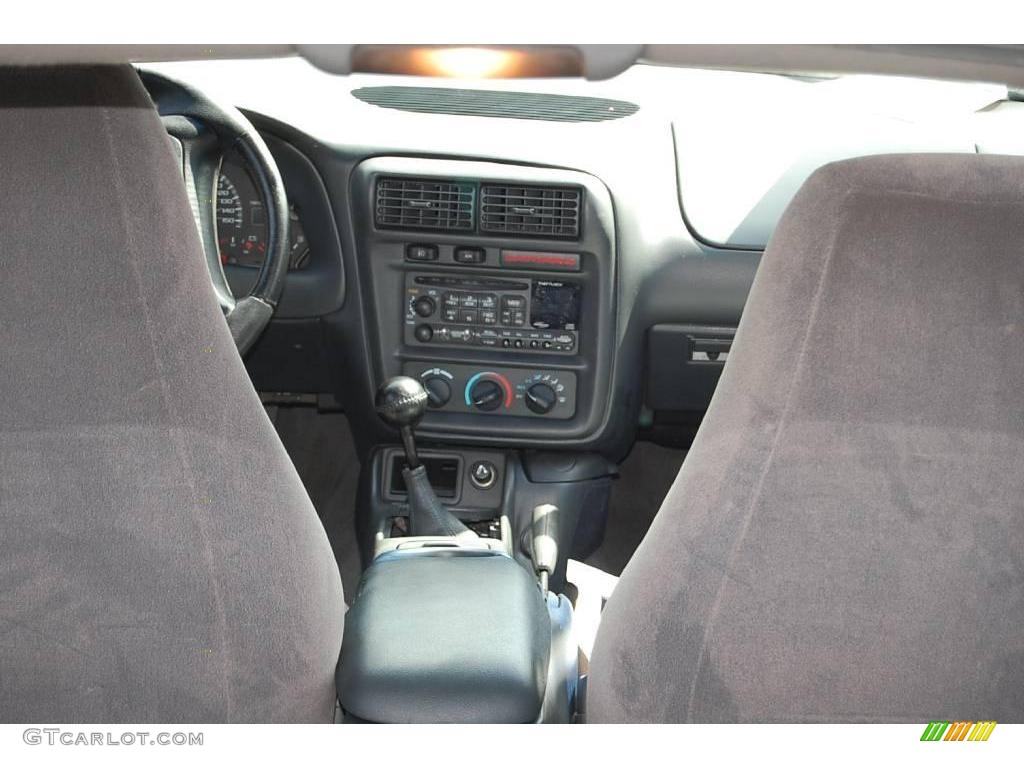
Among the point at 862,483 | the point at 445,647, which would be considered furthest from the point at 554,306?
the point at 862,483

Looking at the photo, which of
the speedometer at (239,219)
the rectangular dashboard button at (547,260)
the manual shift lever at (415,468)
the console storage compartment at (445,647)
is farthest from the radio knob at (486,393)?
the console storage compartment at (445,647)

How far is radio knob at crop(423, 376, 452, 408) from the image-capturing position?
2.42 meters

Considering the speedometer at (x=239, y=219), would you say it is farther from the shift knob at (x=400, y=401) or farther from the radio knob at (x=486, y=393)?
the radio knob at (x=486, y=393)

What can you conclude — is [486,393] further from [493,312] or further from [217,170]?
[217,170]

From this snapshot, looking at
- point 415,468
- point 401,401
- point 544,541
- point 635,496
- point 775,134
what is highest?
point 775,134

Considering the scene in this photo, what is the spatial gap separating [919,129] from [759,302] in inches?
58.1

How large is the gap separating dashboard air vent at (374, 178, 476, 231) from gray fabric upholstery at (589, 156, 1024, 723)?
4.08 feet

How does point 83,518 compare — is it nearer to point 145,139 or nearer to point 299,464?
point 145,139

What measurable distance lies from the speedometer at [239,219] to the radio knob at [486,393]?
46cm

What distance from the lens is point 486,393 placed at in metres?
2.41

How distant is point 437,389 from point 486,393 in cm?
10

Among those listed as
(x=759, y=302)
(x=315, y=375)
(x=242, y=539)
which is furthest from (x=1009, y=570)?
(x=315, y=375)

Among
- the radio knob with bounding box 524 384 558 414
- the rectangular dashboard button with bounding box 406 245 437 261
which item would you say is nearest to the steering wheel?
the rectangular dashboard button with bounding box 406 245 437 261

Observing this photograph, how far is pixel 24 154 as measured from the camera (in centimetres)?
93
